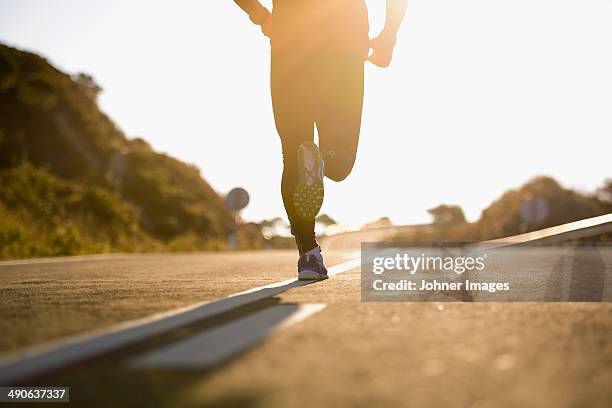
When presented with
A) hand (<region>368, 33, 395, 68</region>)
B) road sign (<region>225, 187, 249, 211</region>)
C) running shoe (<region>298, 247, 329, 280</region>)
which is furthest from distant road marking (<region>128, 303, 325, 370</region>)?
road sign (<region>225, 187, 249, 211</region>)

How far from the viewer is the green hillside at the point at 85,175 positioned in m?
29.6

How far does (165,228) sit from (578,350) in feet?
153

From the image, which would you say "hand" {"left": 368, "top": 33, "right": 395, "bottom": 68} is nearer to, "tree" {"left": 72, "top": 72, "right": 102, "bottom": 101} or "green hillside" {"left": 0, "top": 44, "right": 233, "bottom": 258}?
"green hillside" {"left": 0, "top": 44, "right": 233, "bottom": 258}

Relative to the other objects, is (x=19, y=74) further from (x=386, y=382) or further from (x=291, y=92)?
(x=386, y=382)

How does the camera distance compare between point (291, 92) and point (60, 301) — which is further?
point (291, 92)

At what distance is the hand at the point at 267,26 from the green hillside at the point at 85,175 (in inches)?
597

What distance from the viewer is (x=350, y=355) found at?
237 centimetres

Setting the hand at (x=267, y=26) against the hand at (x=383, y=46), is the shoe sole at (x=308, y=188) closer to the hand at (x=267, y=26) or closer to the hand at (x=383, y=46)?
the hand at (x=267, y=26)

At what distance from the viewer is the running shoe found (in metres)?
5.43

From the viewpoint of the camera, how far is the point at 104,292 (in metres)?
4.69

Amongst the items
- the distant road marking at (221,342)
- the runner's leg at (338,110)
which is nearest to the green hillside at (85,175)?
the runner's leg at (338,110)

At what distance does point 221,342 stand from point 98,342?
1.29ft

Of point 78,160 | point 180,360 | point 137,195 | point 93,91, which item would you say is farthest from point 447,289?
point 93,91

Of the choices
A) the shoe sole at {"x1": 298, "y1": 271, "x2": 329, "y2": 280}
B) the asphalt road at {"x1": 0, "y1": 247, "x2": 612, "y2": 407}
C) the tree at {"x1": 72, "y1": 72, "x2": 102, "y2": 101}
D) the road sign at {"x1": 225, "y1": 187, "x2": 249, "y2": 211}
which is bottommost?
the asphalt road at {"x1": 0, "y1": 247, "x2": 612, "y2": 407}
